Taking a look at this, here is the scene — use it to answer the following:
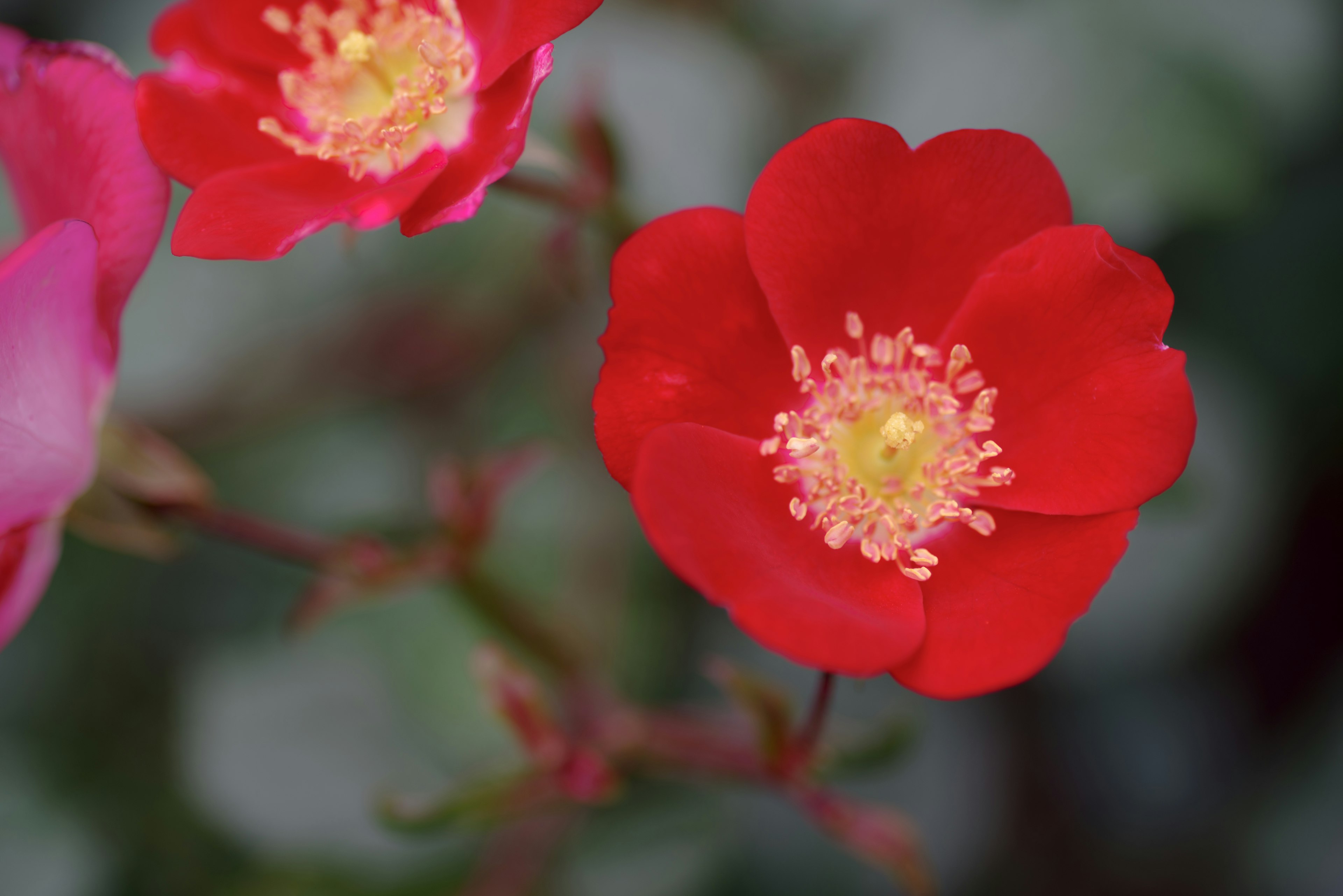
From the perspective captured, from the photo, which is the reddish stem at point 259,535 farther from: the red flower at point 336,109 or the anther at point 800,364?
the anther at point 800,364

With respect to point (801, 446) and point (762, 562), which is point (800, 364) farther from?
point (762, 562)

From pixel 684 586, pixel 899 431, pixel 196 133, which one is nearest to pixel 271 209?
pixel 196 133

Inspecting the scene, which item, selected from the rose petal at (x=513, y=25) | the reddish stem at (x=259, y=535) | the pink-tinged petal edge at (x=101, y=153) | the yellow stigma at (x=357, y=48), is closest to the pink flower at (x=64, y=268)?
the pink-tinged petal edge at (x=101, y=153)

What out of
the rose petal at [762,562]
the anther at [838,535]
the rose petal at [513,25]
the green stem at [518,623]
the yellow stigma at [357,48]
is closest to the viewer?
the rose petal at [762,562]

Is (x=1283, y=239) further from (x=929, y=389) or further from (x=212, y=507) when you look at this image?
(x=212, y=507)

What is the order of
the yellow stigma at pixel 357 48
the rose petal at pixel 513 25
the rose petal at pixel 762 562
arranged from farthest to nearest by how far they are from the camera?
1. the yellow stigma at pixel 357 48
2. the rose petal at pixel 513 25
3. the rose petal at pixel 762 562

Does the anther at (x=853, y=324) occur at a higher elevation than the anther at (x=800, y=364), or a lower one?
higher
